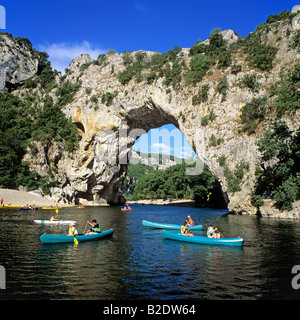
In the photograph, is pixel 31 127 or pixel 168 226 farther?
pixel 31 127

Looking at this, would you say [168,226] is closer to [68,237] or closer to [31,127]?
[68,237]

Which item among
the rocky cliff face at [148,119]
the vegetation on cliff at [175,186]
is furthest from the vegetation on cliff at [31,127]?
the vegetation on cliff at [175,186]

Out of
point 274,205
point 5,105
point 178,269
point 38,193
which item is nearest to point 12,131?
point 5,105

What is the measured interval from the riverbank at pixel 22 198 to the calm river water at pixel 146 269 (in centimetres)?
2677

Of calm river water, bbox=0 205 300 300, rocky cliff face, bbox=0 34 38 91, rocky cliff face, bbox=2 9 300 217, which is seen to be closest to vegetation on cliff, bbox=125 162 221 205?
rocky cliff face, bbox=2 9 300 217

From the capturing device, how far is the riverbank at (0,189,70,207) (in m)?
40.5

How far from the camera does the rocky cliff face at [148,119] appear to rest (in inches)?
1399

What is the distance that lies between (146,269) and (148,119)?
4266 centimetres

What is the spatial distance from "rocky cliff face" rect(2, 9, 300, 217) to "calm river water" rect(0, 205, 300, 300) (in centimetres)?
1935

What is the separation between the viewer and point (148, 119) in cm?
5134

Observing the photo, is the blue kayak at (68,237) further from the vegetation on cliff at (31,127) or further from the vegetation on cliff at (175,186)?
the vegetation on cliff at (175,186)

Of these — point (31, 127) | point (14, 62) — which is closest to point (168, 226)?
point (31, 127)
